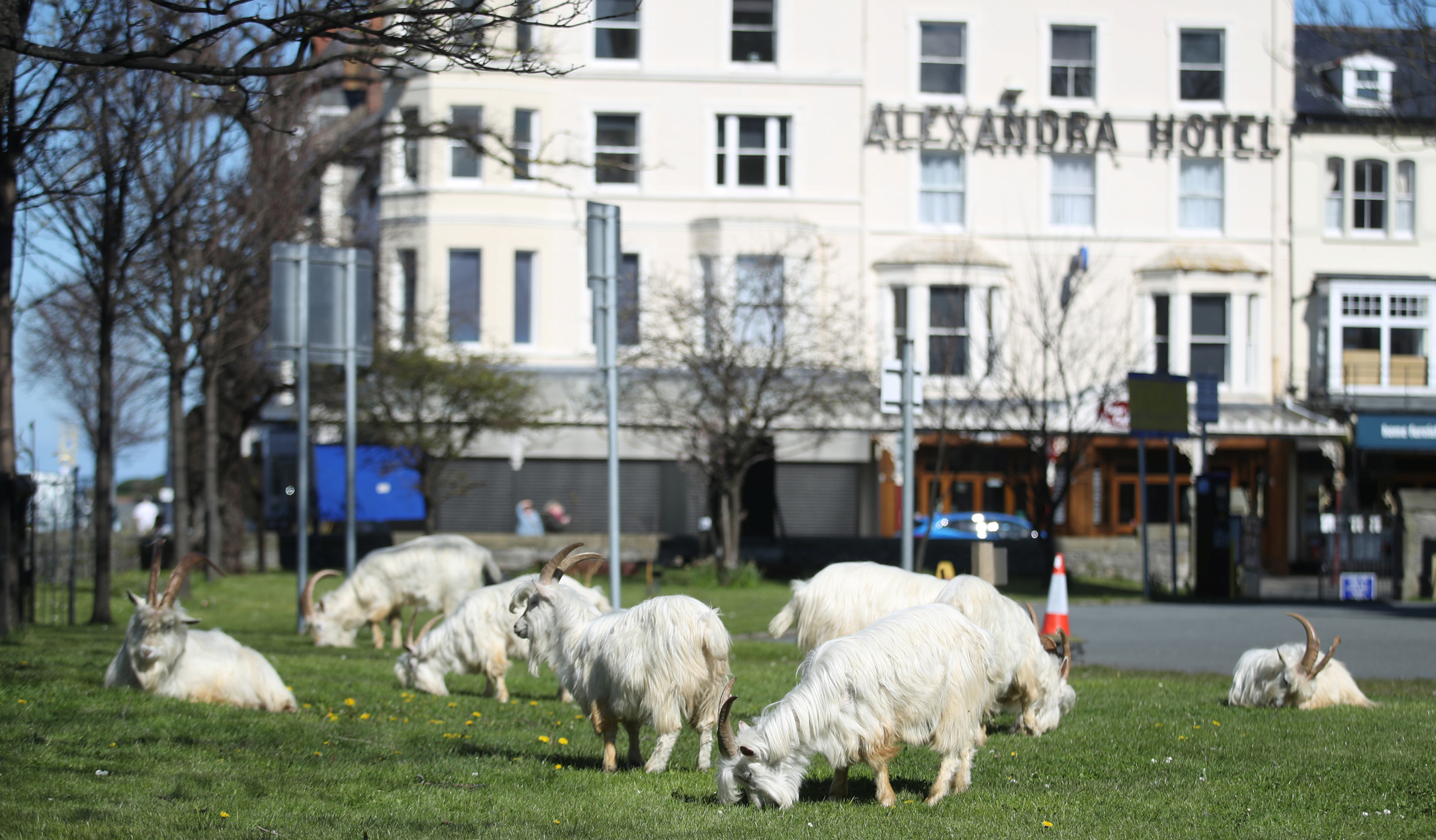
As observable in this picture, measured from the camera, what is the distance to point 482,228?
3300cm

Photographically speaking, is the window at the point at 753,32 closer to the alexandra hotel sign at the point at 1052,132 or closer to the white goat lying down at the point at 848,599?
the alexandra hotel sign at the point at 1052,132

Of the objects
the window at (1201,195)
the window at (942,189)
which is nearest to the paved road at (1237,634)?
the window at (942,189)

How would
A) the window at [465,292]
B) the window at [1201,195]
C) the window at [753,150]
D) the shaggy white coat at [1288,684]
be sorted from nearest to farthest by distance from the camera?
the shaggy white coat at [1288,684]
the window at [465,292]
the window at [753,150]
the window at [1201,195]

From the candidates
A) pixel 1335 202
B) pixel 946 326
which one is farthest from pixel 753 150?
pixel 1335 202

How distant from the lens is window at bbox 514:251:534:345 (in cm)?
3344

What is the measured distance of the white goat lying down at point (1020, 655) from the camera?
895 cm

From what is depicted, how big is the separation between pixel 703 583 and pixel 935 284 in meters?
11.6

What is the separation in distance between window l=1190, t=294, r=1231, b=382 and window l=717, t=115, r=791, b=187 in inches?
429

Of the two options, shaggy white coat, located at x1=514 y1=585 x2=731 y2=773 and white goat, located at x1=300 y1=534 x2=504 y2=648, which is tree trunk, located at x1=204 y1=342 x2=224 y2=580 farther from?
shaggy white coat, located at x1=514 y1=585 x2=731 y2=773

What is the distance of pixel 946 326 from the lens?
33.9 m

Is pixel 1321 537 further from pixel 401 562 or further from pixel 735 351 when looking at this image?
pixel 401 562

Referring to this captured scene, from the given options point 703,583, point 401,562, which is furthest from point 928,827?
point 703,583

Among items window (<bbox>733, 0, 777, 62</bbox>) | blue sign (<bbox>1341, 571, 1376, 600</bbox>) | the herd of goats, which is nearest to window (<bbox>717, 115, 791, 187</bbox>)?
window (<bbox>733, 0, 777, 62</bbox>)

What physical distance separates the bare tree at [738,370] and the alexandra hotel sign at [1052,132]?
6423 millimetres
